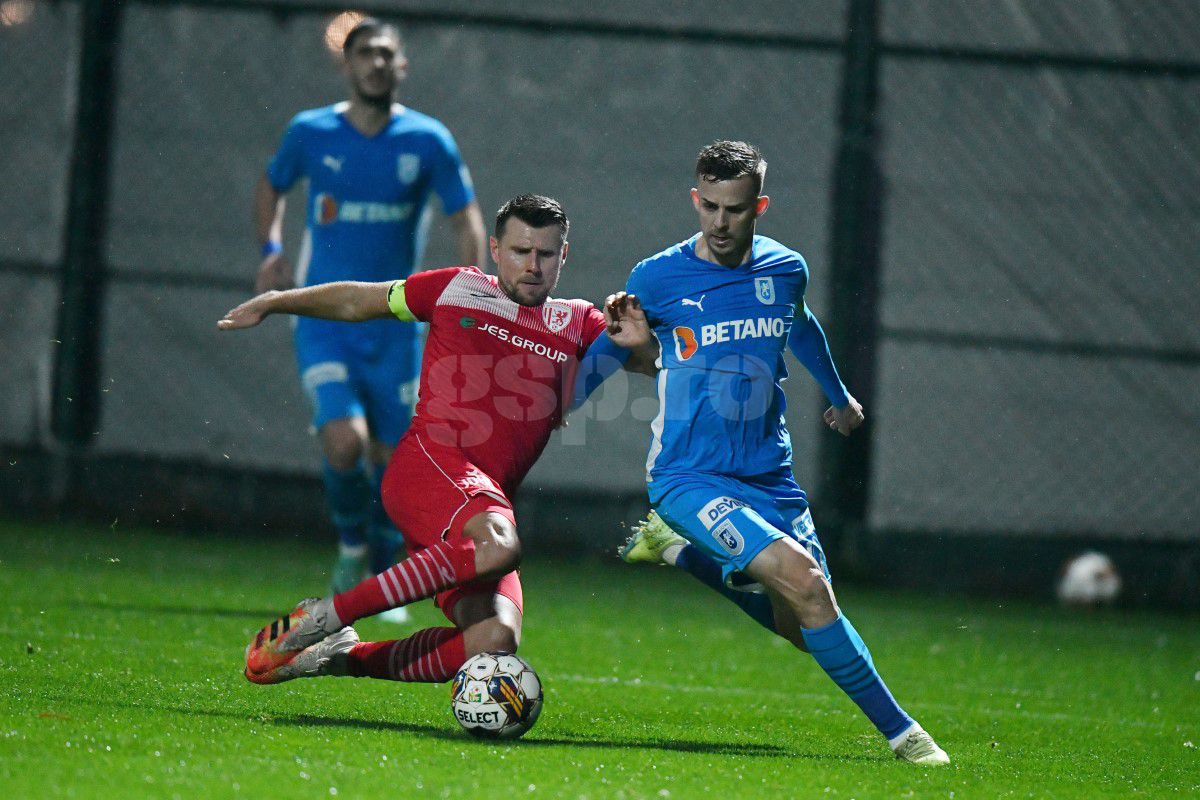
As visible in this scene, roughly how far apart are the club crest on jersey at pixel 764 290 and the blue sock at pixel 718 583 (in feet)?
2.69

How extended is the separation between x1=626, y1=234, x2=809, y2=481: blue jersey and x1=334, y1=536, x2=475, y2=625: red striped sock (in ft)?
2.27

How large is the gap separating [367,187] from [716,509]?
3429 millimetres

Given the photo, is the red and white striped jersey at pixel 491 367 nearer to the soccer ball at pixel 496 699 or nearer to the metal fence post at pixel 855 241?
the soccer ball at pixel 496 699

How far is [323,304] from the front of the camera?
16.5ft

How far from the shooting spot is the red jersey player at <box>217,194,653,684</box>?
4.83 meters

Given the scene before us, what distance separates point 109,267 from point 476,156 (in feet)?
8.54

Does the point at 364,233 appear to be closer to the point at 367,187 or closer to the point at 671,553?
the point at 367,187

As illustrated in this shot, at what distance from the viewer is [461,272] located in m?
5.20

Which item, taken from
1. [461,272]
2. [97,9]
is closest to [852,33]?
[97,9]

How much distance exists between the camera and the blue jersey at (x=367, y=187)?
7488 mm

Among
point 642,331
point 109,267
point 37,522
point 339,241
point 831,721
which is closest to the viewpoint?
point 642,331

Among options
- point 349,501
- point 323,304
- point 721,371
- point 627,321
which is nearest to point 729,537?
point 721,371

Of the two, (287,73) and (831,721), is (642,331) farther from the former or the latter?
(287,73)

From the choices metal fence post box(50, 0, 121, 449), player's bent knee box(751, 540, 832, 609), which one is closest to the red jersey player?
player's bent knee box(751, 540, 832, 609)
